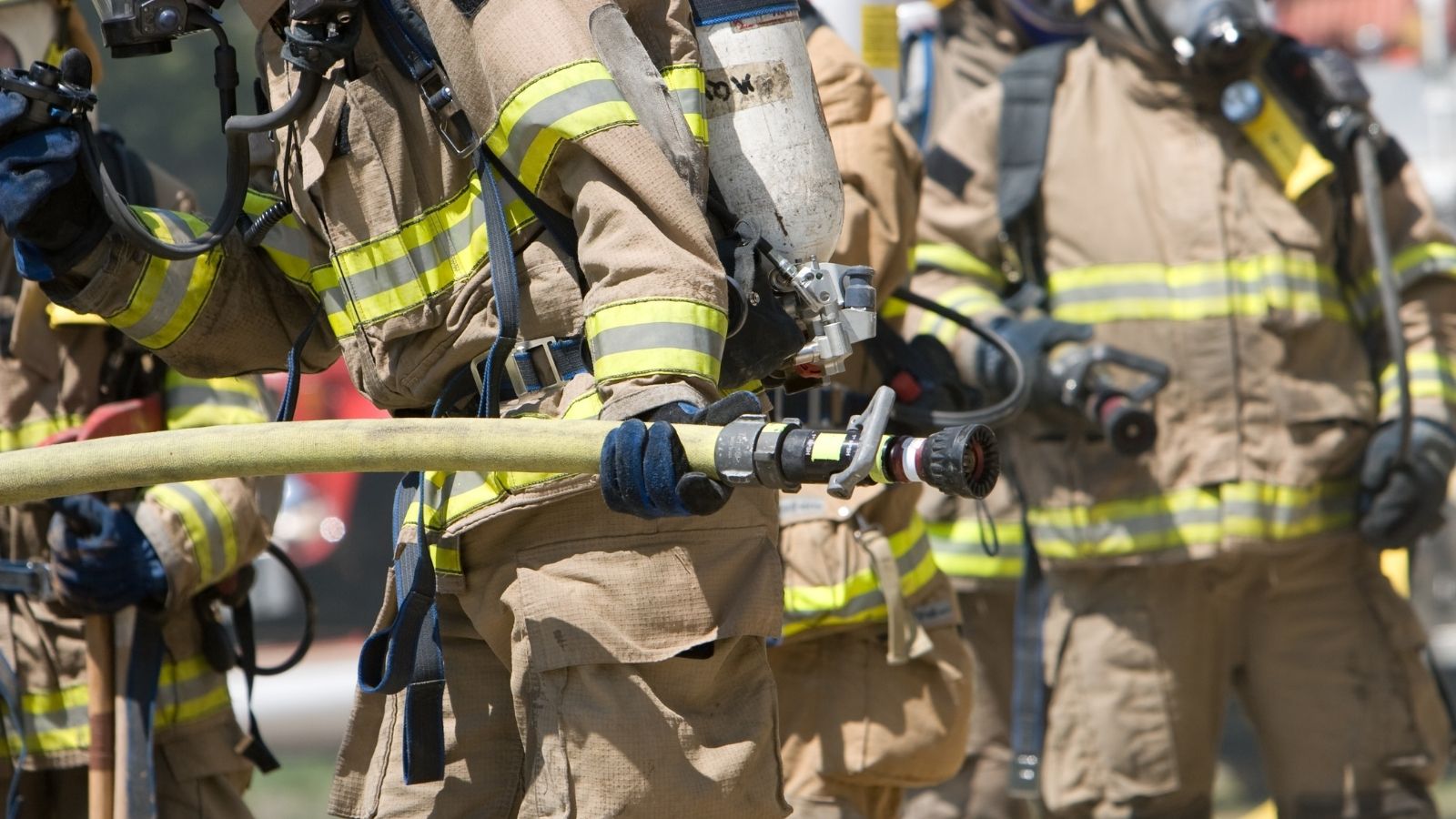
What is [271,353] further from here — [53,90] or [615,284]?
[615,284]

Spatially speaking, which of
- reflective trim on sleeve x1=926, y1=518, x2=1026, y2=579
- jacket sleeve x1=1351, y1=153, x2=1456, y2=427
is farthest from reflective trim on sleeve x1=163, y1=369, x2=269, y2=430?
jacket sleeve x1=1351, y1=153, x2=1456, y2=427

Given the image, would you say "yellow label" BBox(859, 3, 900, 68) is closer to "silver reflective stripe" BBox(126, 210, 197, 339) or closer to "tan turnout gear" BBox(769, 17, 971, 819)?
"tan turnout gear" BBox(769, 17, 971, 819)

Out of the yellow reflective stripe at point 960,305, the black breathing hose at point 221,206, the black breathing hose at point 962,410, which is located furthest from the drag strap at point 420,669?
the yellow reflective stripe at point 960,305

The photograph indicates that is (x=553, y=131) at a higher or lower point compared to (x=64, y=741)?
higher

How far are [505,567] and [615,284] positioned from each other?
1.44 ft

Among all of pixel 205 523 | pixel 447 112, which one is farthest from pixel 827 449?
pixel 205 523

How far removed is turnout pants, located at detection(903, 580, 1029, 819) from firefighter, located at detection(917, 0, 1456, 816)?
4.7 inches

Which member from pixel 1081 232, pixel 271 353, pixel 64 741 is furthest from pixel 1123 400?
pixel 64 741

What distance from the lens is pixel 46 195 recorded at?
2613mm

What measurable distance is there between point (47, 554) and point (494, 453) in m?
1.55

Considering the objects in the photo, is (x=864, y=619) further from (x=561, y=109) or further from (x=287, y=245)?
(x=561, y=109)

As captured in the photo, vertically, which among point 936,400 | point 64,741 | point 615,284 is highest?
point 615,284

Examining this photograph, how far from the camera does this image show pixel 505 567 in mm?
2498

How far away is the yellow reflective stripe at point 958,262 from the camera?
4488 millimetres
